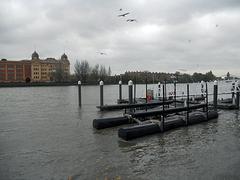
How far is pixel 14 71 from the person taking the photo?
533ft

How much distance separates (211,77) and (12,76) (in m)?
121

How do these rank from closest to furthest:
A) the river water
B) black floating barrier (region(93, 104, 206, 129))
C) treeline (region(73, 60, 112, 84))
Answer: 1. the river water
2. black floating barrier (region(93, 104, 206, 129))
3. treeline (region(73, 60, 112, 84))

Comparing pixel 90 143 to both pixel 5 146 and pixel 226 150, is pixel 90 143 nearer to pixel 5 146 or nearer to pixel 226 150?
pixel 5 146

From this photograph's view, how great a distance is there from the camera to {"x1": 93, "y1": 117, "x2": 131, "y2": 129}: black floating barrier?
15695mm

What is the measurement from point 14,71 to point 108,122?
158392 mm

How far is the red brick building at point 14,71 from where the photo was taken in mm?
160000

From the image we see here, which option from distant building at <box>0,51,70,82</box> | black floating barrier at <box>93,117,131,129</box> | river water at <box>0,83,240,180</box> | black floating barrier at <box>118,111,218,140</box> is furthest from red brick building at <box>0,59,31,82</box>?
river water at <box>0,83,240,180</box>

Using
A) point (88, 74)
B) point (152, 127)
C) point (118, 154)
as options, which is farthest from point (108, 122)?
point (88, 74)

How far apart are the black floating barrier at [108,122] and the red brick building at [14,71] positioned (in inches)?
5949

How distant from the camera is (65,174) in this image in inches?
335

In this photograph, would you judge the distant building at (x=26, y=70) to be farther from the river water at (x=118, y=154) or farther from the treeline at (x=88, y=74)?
the river water at (x=118, y=154)

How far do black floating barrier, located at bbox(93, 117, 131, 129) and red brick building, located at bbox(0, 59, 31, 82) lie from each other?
15109 cm

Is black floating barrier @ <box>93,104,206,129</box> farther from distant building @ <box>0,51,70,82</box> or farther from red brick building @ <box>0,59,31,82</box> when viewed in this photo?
red brick building @ <box>0,59,31,82</box>

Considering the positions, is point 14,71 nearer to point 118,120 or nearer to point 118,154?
point 118,120
